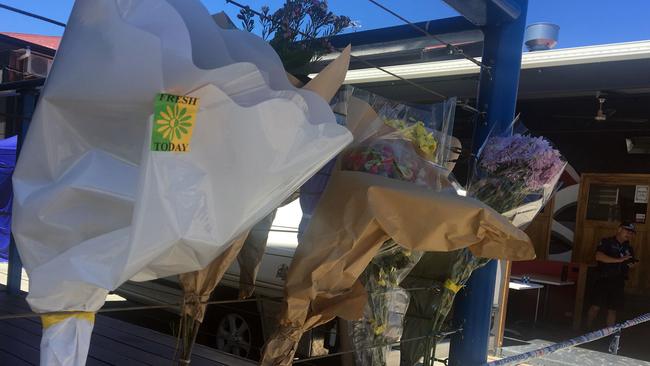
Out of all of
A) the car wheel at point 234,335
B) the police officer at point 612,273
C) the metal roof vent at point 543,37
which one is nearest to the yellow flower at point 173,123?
the car wheel at point 234,335

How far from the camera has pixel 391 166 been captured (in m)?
1.68

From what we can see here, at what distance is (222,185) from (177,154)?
111 millimetres

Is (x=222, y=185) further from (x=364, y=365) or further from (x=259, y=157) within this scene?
(x=364, y=365)

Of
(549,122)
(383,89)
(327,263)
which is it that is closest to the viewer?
(327,263)

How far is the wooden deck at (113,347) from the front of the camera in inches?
104

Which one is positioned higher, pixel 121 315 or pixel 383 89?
pixel 383 89

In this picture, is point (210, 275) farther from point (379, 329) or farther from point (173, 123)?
point (379, 329)

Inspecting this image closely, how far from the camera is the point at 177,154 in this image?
38.1 inches

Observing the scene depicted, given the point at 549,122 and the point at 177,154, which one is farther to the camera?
the point at 549,122

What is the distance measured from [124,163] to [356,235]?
65cm

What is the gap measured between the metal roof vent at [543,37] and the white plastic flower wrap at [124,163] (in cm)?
635

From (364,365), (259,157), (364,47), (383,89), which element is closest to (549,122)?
(383,89)

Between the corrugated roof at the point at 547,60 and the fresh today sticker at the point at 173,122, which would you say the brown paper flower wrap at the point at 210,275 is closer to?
the fresh today sticker at the point at 173,122

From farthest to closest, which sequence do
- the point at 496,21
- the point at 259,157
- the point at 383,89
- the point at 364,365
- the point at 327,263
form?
the point at 383,89 < the point at 496,21 < the point at 364,365 < the point at 327,263 < the point at 259,157
